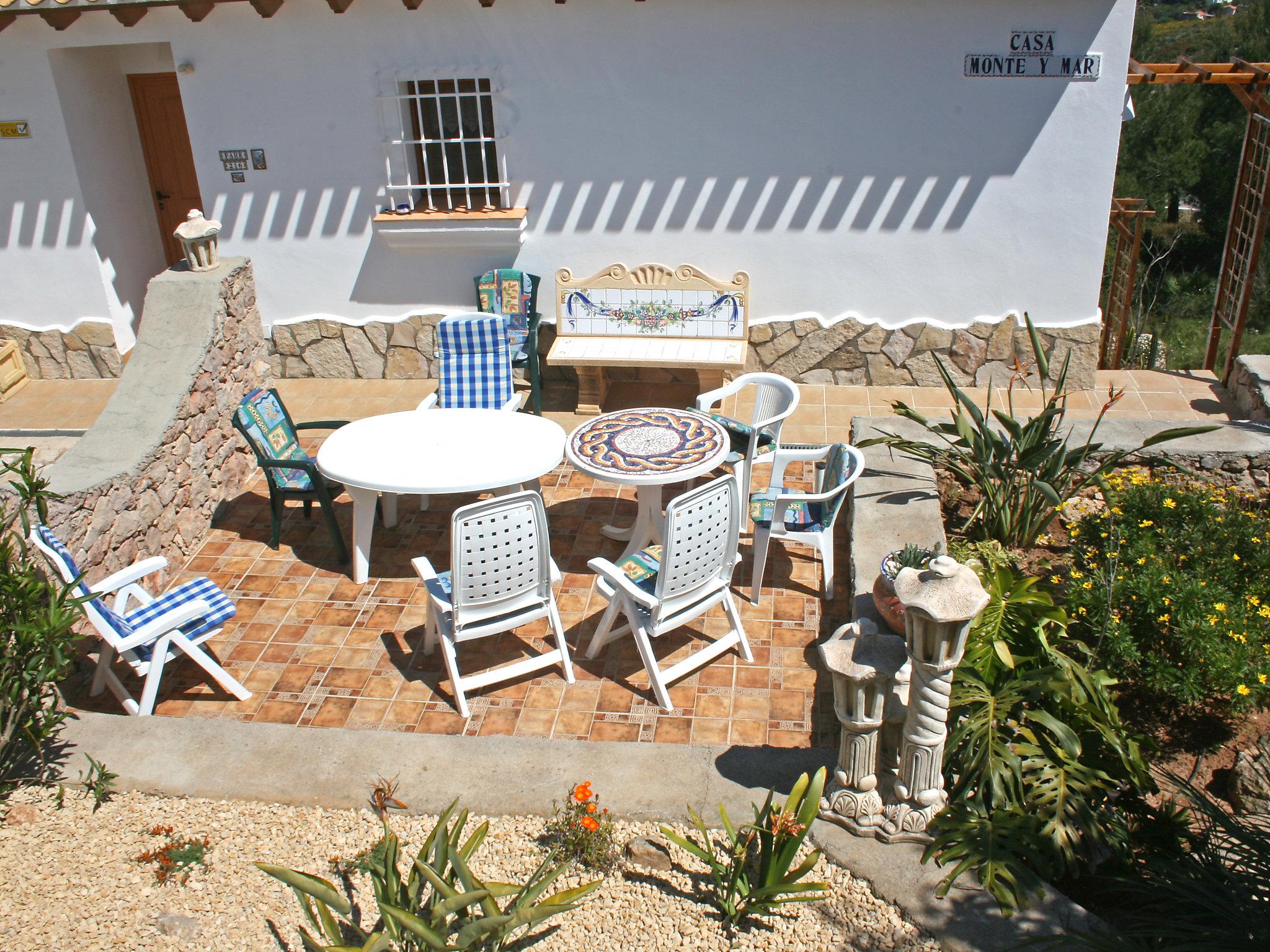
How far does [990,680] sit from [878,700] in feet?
2.55

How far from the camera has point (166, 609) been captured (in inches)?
206

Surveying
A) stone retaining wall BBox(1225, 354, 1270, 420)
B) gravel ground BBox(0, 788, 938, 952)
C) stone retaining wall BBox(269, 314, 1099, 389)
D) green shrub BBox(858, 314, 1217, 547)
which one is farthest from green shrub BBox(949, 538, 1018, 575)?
stone retaining wall BBox(269, 314, 1099, 389)

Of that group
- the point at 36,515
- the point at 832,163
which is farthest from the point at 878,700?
the point at 832,163

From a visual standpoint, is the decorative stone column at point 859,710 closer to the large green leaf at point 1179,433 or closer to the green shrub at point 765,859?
the green shrub at point 765,859

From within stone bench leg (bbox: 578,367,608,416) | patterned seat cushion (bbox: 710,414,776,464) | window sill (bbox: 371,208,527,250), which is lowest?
stone bench leg (bbox: 578,367,608,416)

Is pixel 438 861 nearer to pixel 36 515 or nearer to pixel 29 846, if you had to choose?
pixel 29 846

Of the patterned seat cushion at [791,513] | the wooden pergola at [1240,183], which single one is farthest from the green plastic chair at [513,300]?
the wooden pergola at [1240,183]

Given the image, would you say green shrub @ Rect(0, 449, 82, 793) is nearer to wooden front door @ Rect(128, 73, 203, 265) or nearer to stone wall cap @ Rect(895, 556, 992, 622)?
stone wall cap @ Rect(895, 556, 992, 622)

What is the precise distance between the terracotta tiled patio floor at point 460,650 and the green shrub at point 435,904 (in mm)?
1378

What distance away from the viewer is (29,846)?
13.2 ft

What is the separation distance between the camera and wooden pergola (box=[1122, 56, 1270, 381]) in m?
8.43

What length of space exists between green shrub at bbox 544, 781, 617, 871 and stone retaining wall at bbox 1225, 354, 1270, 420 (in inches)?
223

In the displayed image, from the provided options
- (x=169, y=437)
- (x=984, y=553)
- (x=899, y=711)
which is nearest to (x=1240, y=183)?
(x=984, y=553)

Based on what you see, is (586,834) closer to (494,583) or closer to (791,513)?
(494,583)
